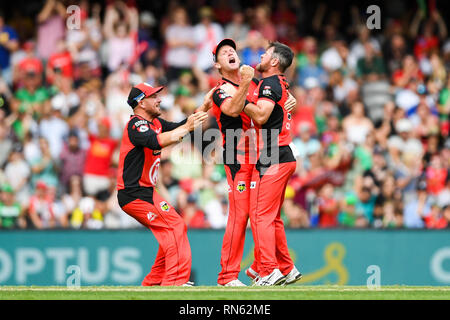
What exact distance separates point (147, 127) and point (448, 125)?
904 cm

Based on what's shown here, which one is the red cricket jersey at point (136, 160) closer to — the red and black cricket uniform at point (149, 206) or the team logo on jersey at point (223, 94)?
the red and black cricket uniform at point (149, 206)

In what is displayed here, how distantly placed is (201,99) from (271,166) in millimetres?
7766

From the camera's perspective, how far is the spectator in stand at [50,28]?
18312 millimetres

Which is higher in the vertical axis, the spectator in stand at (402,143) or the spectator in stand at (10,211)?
the spectator in stand at (402,143)

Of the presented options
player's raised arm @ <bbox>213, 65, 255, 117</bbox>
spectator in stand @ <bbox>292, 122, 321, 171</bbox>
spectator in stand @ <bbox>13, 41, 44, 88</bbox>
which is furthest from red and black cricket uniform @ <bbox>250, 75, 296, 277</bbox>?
spectator in stand @ <bbox>13, 41, 44, 88</bbox>

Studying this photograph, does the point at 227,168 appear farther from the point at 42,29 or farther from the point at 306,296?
the point at 42,29

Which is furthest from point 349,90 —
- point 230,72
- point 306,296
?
point 306,296

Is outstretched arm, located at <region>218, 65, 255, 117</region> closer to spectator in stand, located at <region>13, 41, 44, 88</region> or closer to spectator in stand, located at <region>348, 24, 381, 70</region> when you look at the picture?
spectator in stand, located at <region>13, 41, 44, 88</region>

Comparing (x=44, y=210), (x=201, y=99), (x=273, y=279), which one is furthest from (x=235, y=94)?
(x=201, y=99)

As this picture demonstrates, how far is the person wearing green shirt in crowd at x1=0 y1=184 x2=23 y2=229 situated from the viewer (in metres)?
15.1

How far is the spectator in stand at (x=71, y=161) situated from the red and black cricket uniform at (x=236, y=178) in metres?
6.17

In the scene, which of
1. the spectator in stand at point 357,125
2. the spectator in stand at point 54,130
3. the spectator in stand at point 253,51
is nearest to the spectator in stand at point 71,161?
the spectator in stand at point 54,130

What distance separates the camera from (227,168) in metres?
10.2

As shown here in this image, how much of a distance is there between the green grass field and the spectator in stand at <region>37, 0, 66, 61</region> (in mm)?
9454
